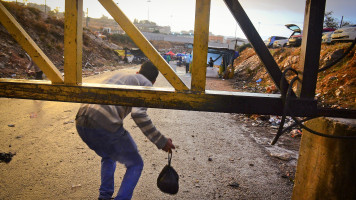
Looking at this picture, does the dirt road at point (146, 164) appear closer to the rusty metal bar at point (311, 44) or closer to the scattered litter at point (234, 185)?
the scattered litter at point (234, 185)

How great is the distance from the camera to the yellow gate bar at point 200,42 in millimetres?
1477

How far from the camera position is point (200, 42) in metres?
1.52

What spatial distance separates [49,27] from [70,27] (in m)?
24.7

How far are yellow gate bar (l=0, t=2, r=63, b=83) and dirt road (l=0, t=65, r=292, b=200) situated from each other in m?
1.87

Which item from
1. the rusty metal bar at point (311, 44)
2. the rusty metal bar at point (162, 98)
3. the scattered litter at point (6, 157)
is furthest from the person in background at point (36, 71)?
the rusty metal bar at point (311, 44)

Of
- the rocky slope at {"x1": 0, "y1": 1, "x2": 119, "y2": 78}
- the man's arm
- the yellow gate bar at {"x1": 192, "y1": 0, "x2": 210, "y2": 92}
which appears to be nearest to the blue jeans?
the man's arm

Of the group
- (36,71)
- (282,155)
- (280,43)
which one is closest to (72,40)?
(282,155)

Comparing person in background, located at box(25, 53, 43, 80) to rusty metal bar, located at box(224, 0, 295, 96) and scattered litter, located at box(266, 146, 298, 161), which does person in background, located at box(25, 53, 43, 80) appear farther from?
rusty metal bar, located at box(224, 0, 295, 96)

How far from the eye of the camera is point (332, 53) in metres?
10.4

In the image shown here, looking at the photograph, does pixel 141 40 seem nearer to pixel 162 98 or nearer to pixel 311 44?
pixel 162 98

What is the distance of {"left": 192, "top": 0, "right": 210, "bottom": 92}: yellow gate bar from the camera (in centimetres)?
148

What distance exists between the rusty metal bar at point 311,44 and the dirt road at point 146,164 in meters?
2.05

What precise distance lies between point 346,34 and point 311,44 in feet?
39.1

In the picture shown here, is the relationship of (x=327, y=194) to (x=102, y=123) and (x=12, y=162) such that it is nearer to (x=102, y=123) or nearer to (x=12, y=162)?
(x=102, y=123)
